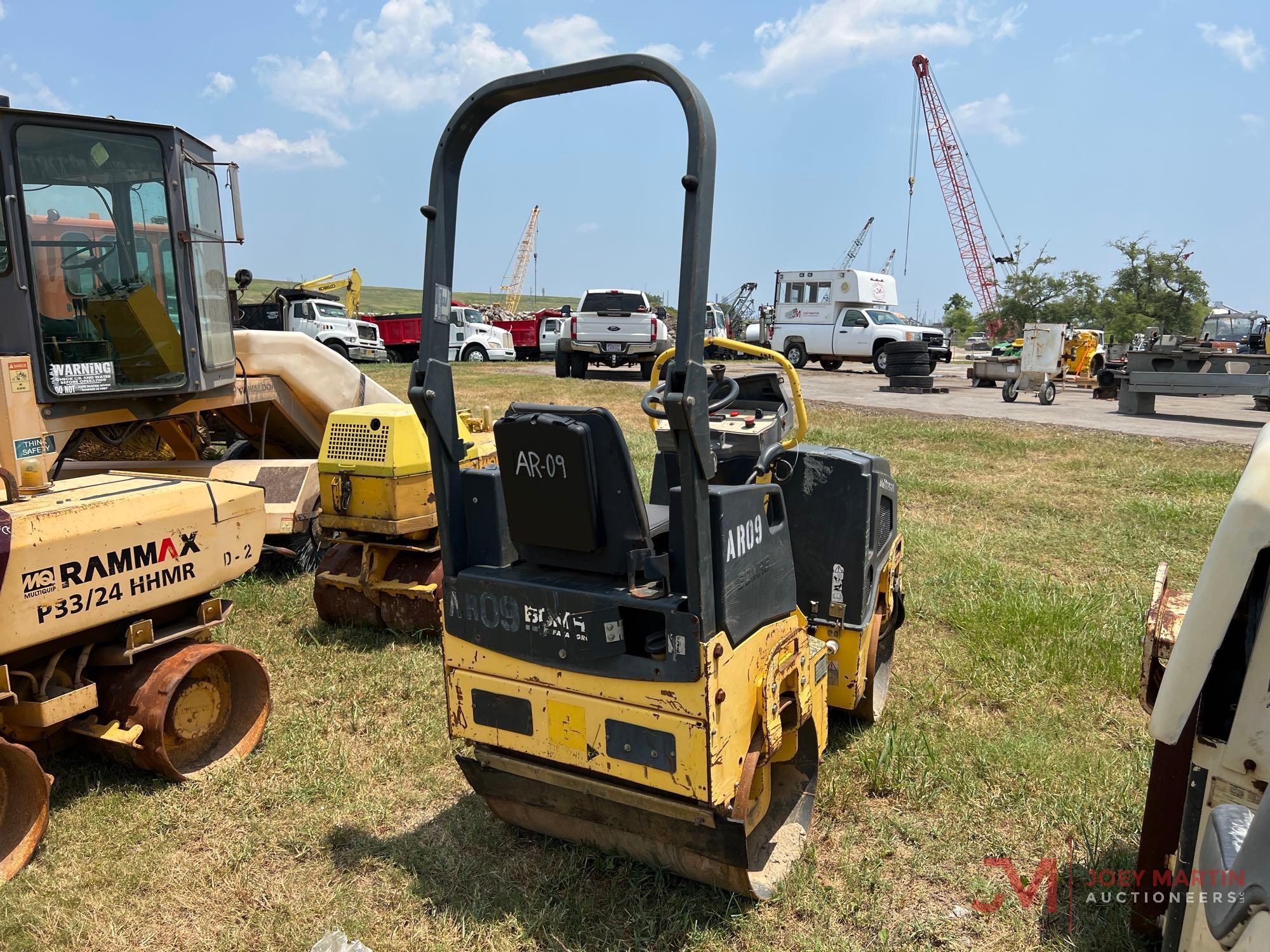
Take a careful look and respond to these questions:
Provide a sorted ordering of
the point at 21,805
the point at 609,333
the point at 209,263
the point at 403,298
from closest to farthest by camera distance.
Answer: the point at 21,805 < the point at 209,263 < the point at 609,333 < the point at 403,298

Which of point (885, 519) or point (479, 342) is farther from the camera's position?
point (479, 342)

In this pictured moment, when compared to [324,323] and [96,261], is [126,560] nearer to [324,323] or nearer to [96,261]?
[96,261]

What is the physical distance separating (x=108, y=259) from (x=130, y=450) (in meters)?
2.14

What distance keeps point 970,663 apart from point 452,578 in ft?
10.5

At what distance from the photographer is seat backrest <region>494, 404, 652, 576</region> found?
2.65 meters

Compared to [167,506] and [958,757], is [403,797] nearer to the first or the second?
[167,506]

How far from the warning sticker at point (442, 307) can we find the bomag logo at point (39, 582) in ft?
6.03

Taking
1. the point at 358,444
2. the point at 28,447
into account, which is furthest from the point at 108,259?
the point at 358,444

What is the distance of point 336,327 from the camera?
90.6ft

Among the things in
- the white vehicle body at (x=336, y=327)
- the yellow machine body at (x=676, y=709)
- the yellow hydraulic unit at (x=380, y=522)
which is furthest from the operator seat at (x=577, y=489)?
the white vehicle body at (x=336, y=327)

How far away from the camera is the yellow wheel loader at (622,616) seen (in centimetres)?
255

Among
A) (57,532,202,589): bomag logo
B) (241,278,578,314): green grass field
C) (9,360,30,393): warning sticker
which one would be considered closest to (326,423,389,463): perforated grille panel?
(57,532,202,589): bomag logo

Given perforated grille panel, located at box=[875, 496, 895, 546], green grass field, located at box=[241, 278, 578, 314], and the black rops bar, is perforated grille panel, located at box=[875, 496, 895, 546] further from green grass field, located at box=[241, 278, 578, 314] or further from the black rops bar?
green grass field, located at box=[241, 278, 578, 314]

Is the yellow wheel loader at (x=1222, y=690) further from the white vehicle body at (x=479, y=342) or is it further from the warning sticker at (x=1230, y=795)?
the white vehicle body at (x=479, y=342)
